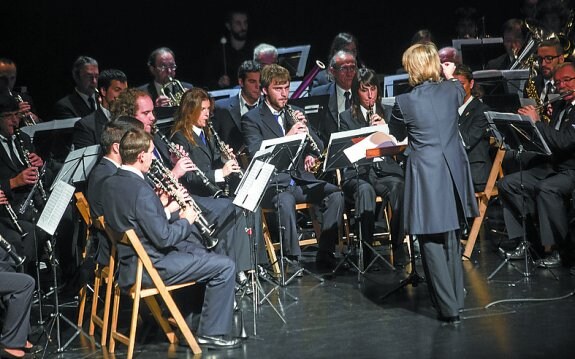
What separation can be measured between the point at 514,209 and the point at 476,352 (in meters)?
2.59

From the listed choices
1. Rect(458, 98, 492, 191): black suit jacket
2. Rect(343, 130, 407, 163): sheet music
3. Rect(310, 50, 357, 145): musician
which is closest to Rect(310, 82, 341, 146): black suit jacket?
Rect(310, 50, 357, 145): musician

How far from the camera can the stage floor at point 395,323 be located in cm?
543

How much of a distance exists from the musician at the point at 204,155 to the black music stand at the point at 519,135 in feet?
6.34

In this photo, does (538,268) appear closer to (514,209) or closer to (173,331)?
(514,209)

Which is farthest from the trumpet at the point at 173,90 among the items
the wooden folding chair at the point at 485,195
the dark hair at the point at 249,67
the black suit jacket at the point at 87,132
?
the wooden folding chair at the point at 485,195

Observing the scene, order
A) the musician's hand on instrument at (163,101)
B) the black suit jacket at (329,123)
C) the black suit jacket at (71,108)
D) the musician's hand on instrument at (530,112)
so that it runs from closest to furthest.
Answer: the musician's hand on instrument at (530,112) → the black suit jacket at (329,123) → the musician's hand on instrument at (163,101) → the black suit jacket at (71,108)

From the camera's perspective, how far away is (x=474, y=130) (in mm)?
7805

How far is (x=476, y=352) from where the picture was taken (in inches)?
208

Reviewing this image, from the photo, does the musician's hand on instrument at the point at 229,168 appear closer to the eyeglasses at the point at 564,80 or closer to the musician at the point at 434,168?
the musician at the point at 434,168

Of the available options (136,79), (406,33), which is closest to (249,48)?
(136,79)

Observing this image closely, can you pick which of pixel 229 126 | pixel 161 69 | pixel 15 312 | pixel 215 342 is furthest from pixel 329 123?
pixel 15 312

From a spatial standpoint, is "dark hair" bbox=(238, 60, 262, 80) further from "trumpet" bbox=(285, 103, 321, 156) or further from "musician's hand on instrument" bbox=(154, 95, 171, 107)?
"trumpet" bbox=(285, 103, 321, 156)

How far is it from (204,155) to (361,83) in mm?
1511

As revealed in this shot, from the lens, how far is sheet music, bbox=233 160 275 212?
18.5 ft
